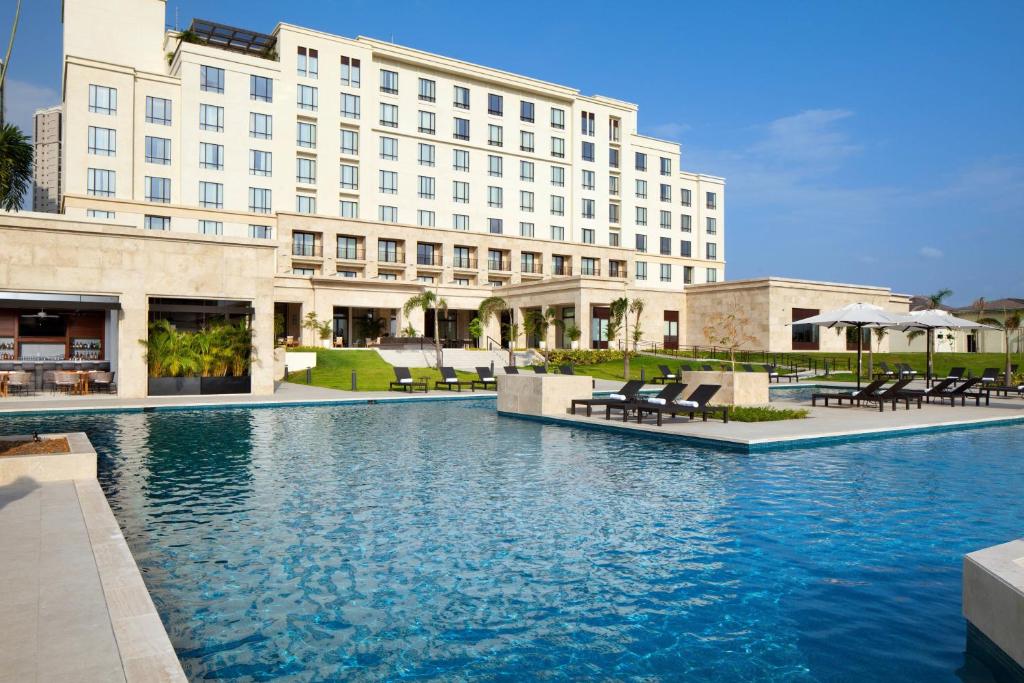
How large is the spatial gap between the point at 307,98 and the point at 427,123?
930 centimetres

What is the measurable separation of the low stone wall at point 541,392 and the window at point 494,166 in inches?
1566

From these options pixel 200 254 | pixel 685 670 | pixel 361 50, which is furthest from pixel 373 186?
pixel 685 670

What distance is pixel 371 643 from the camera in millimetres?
4645

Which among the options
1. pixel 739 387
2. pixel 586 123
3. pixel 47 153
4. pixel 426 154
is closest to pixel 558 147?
pixel 586 123

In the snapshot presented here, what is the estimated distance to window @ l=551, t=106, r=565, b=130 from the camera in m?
59.1

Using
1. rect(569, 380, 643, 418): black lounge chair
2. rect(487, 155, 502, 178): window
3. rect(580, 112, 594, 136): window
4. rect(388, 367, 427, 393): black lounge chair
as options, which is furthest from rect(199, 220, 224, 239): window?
rect(569, 380, 643, 418): black lounge chair

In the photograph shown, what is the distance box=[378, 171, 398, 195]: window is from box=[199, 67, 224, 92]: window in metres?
12.0

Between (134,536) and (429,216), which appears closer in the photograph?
(134,536)

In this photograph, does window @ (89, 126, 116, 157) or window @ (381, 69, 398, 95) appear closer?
window @ (89, 126, 116, 157)

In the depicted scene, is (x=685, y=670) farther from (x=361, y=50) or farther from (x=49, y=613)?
(x=361, y=50)

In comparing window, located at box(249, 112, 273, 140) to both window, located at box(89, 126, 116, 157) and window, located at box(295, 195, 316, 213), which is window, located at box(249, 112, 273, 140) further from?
window, located at box(89, 126, 116, 157)

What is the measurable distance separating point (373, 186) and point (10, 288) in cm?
3216

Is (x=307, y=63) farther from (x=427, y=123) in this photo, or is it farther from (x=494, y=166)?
(x=494, y=166)

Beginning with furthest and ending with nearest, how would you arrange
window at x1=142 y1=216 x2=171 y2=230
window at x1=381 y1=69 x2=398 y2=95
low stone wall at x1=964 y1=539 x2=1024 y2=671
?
window at x1=381 y1=69 x2=398 y2=95 → window at x1=142 y1=216 x2=171 y2=230 → low stone wall at x1=964 y1=539 x2=1024 y2=671
